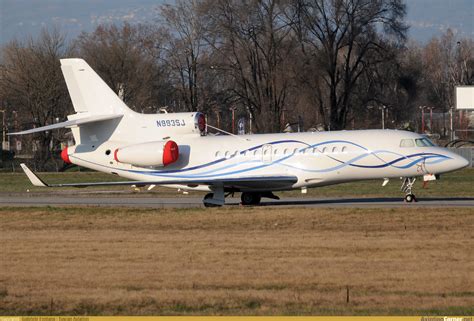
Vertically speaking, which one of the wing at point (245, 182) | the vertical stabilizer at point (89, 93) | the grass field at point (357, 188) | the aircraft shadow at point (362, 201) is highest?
the vertical stabilizer at point (89, 93)

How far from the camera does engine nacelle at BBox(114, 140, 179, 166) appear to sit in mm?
32969

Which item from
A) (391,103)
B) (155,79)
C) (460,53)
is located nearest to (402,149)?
(391,103)

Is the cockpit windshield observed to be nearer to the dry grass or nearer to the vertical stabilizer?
the dry grass

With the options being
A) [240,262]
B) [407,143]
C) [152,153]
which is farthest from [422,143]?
[240,262]

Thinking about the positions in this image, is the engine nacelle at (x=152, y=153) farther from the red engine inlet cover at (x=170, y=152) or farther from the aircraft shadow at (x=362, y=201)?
the aircraft shadow at (x=362, y=201)

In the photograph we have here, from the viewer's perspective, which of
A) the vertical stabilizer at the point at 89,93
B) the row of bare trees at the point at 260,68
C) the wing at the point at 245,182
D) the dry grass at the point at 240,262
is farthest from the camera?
the row of bare trees at the point at 260,68

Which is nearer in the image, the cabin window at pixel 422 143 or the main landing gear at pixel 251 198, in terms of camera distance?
the cabin window at pixel 422 143

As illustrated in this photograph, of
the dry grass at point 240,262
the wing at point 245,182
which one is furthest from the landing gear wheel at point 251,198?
the dry grass at point 240,262

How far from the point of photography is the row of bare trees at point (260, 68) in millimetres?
66375

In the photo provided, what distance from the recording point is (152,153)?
33094 mm

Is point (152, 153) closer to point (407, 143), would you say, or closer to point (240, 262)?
point (407, 143)

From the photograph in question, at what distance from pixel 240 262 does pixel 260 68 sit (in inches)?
1950

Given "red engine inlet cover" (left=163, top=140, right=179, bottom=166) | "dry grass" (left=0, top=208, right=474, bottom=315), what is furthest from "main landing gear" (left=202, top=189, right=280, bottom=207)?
"dry grass" (left=0, top=208, right=474, bottom=315)

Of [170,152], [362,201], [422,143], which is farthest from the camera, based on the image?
[362,201]
